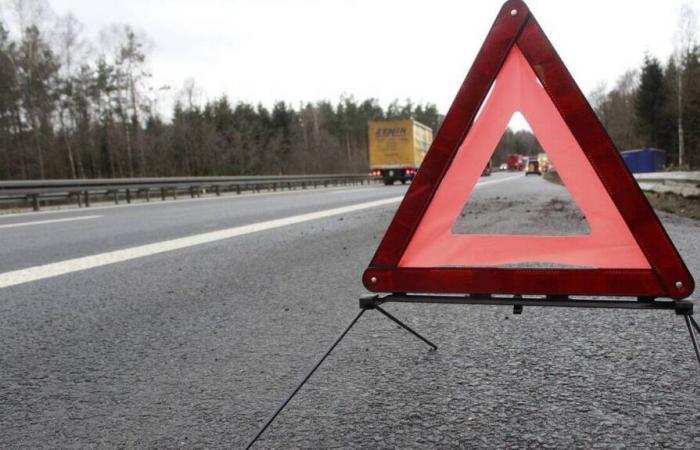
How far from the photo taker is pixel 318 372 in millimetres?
2188

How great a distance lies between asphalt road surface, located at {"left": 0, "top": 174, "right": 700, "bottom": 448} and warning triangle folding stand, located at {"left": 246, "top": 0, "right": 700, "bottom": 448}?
31 centimetres

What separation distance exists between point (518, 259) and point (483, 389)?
49 centimetres

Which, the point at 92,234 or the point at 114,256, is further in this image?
the point at 92,234

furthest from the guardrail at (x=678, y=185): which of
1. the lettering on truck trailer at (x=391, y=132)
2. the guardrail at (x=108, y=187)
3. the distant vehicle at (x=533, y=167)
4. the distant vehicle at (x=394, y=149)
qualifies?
the distant vehicle at (x=533, y=167)

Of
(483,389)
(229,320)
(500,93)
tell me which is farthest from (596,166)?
(229,320)

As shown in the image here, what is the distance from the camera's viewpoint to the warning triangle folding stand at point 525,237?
1.58 meters

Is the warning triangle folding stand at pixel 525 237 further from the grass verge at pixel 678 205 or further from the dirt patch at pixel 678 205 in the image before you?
the dirt patch at pixel 678 205

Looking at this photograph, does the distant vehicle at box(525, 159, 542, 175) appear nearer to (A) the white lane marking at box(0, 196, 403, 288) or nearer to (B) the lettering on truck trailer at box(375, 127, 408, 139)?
(B) the lettering on truck trailer at box(375, 127, 408, 139)

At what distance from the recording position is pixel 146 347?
2.55m

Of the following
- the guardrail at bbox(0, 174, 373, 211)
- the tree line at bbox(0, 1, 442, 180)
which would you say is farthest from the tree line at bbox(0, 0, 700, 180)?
the guardrail at bbox(0, 174, 373, 211)

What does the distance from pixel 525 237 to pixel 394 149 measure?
31009mm

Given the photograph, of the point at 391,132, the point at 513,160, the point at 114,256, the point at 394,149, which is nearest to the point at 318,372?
the point at 114,256

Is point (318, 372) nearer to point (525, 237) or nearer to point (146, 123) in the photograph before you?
point (525, 237)

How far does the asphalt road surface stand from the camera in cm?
167
